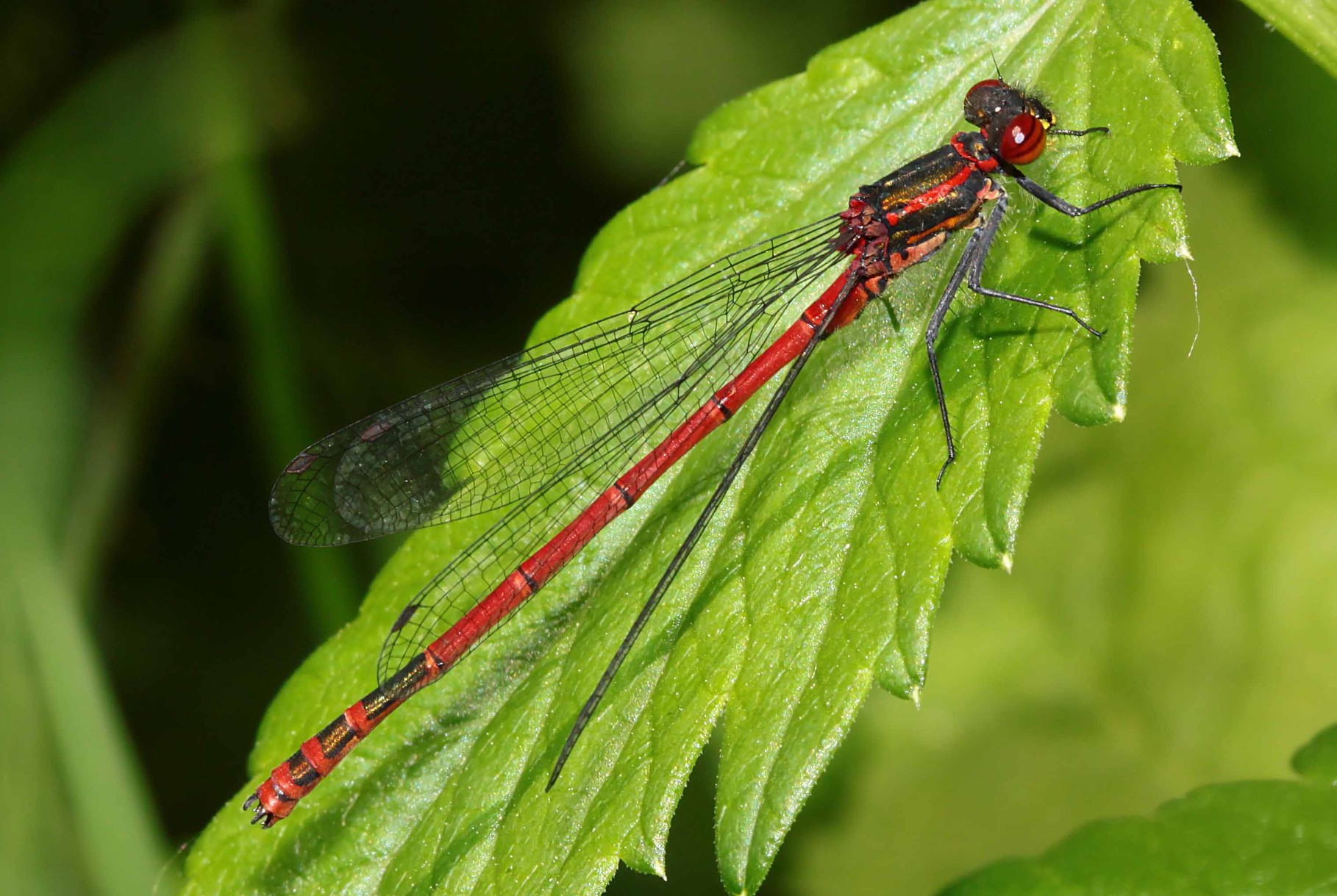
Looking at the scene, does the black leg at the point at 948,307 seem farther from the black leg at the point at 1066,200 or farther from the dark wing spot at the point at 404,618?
the dark wing spot at the point at 404,618

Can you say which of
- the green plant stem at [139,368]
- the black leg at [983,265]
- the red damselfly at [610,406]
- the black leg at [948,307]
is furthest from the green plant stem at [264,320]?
the black leg at [983,265]

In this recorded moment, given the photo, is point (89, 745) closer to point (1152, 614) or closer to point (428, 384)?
point (428, 384)

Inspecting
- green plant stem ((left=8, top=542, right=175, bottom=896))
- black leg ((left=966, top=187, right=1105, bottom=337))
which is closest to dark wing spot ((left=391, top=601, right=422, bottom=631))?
green plant stem ((left=8, top=542, right=175, bottom=896))

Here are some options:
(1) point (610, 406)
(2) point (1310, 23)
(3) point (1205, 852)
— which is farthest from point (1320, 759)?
(1) point (610, 406)

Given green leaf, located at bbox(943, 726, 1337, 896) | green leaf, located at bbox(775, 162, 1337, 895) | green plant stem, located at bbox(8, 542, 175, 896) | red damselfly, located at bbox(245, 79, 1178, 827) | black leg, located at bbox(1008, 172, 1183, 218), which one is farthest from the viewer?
green plant stem, located at bbox(8, 542, 175, 896)

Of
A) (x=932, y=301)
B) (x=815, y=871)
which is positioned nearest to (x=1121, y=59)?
(x=932, y=301)

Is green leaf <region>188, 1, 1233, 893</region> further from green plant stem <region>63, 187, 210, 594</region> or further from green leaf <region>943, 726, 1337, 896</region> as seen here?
green plant stem <region>63, 187, 210, 594</region>
